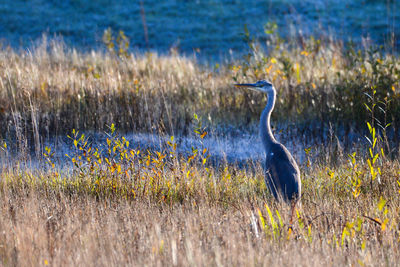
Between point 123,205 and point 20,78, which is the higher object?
point 20,78

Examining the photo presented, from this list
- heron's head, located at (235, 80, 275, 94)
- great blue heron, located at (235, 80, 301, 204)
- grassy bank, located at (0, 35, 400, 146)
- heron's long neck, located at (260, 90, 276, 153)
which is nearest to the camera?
great blue heron, located at (235, 80, 301, 204)

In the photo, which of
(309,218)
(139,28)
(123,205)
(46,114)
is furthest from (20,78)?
(139,28)

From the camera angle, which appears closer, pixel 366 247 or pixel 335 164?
pixel 366 247

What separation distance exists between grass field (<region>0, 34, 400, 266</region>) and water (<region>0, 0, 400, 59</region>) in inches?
327

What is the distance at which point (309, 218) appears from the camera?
4.14 meters

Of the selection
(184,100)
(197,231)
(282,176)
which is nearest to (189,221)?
(197,231)

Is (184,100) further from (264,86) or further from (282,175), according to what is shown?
(282,175)

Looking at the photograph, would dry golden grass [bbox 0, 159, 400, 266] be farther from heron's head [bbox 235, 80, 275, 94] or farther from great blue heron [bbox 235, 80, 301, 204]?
heron's head [bbox 235, 80, 275, 94]

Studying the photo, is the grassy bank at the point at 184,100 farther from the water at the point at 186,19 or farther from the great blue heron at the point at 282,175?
the water at the point at 186,19

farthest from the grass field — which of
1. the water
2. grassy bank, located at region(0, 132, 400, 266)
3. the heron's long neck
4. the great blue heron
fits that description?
the water

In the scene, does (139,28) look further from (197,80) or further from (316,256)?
(316,256)

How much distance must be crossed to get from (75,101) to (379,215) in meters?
5.09

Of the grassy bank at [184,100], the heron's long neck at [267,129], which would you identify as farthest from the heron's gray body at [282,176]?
the grassy bank at [184,100]

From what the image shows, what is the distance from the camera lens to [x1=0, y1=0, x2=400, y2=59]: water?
1714cm
